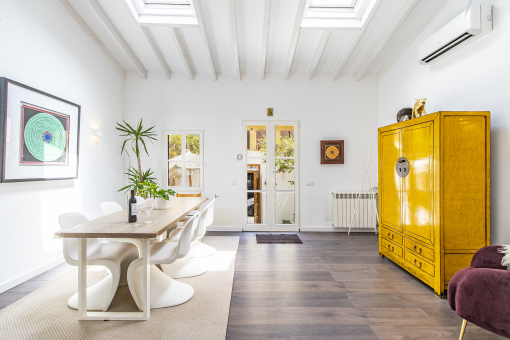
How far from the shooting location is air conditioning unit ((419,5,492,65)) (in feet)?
9.41

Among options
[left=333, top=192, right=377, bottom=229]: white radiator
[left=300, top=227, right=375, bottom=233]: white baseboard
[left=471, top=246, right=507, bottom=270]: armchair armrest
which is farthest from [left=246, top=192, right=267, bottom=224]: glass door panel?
[left=471, top=246, right=507, bottom=270]: armchair armrest

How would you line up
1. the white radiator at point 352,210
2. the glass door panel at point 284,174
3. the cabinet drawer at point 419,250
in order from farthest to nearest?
the glass door panel at point 284,174
the white radiator at point 352,210
the cabinet drawer at point 419,250

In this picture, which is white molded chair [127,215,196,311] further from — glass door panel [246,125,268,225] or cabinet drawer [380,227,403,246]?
glass door panel [246,125,268,225]

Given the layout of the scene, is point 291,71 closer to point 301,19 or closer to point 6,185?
point 301,19

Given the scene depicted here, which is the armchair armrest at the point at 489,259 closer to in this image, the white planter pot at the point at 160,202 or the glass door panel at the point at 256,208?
the white planter pot at the point at 160,202

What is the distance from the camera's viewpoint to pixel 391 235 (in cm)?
361

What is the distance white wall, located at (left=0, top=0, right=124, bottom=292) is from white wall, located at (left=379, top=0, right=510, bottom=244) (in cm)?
492

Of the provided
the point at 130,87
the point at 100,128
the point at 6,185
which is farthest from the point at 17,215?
the point at 130,87

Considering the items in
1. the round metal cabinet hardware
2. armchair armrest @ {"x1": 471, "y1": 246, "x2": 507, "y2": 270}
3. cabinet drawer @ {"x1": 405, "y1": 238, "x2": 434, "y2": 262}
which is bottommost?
cabinet drawer @ {"x1": 405, "y1": 238, "x2": 434, "y2": 262}

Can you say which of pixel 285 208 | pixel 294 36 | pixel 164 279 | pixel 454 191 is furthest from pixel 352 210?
pixel 164 279

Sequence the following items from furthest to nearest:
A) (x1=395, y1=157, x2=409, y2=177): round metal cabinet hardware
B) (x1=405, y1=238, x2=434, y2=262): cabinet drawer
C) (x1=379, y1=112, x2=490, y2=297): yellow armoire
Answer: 1. (x1=395, y1=157, x2=409, y2=177): round metal cabinet hardware
2. (x1=405, y1=238, x2=434, y2=262): cabinet drawer
3. (x1=379, y1=112, x2=490, y2=297): yellow armoire

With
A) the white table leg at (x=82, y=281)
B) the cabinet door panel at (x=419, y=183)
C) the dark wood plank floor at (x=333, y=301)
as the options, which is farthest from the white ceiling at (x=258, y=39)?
the dark wood plank floor at (x=333, y=301)

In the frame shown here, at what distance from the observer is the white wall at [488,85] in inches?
108

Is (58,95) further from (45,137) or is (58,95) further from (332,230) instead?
(332,230)
